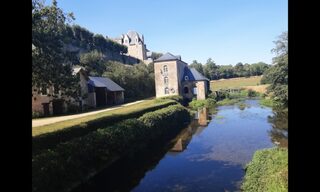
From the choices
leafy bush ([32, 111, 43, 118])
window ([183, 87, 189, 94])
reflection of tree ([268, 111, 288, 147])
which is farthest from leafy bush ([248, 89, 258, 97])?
leafy bush ([32, 111, 43, 118])

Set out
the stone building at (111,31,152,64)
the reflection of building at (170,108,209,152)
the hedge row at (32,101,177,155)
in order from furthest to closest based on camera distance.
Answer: the stone building at (111,31,152,64), the reflection of building at (170,108,209,152), the hedge row at (32,101,177,155)

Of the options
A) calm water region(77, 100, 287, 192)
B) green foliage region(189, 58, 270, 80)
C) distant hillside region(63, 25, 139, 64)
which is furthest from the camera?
green foliage region(189, 58, 270, 80)

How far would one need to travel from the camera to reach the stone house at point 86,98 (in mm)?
28984

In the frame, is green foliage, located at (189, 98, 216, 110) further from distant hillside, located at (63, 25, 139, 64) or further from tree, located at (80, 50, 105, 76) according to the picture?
distant hillside, located at (63, 25, 139, 64)

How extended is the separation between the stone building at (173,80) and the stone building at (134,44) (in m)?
42.2

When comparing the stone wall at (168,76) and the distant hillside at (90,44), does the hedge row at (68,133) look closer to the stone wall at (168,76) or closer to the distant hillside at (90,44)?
the stone wall at (168,76)

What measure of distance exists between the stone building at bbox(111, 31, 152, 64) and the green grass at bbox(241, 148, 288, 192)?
84.9m

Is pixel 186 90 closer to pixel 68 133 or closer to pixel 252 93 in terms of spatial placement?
pixel 252 93

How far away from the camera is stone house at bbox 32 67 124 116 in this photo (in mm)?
28984

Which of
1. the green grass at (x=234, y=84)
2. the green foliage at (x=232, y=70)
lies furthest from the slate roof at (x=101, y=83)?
the green foliage at (x=232, y=70)

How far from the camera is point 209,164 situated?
1692cm
